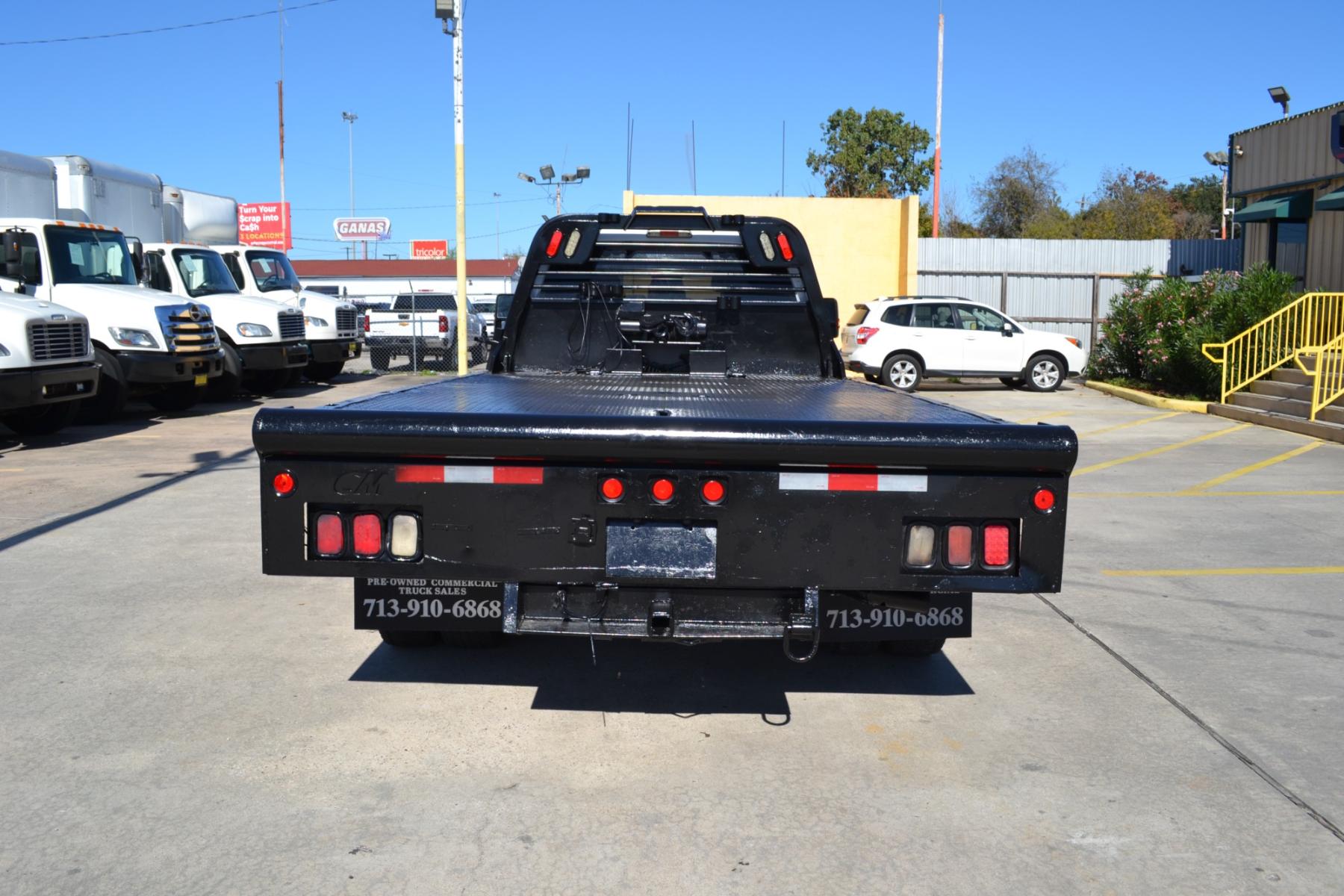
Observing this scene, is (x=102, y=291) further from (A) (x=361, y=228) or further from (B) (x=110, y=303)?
(A) (x=361, y=228)

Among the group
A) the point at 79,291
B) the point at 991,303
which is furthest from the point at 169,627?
the point at 991,303

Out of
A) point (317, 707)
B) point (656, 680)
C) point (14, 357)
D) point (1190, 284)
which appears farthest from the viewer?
point (1190, 284)

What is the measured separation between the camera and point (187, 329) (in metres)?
16.4

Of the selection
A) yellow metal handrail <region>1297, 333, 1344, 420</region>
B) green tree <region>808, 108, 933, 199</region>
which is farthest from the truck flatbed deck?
green tree <region>808, 108, 933, 199</region>

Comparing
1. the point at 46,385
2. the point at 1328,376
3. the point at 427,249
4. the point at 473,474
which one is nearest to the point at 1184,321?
the point at 1328,376

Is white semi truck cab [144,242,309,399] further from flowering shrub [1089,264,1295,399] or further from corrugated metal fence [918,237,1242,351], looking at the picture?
flowering shrub [1089,264,1295,399]

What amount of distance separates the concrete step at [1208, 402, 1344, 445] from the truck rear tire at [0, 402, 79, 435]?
15.1m

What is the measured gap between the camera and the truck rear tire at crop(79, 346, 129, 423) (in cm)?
1537

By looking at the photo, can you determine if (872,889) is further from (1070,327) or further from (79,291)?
(1070,327)

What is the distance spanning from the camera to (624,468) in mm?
4102

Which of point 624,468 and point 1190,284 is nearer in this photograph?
point 624,468

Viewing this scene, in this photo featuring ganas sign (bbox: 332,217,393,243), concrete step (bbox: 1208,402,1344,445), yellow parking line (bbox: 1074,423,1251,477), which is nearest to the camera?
yellow parking line (bbox: 1074,423,1251,477)

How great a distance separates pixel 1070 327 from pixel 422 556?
24.4m

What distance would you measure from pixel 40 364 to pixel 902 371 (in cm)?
1394
